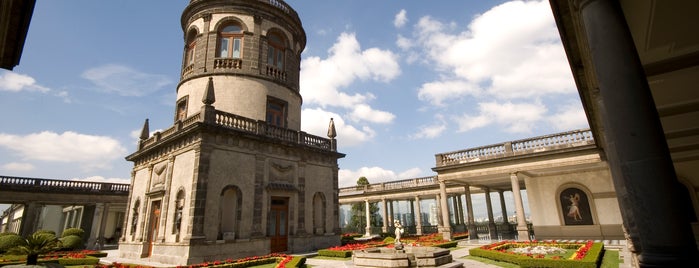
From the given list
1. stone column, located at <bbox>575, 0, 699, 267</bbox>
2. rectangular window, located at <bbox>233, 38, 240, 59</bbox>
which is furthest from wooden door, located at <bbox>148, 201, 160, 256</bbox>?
stone column, located at <bbox>575, 0, 699, 267</bbox>

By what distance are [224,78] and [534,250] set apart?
20.1 m

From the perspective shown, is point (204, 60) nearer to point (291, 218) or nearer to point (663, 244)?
point (291, 218)

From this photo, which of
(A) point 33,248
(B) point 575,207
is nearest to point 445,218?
(B) point 575,207

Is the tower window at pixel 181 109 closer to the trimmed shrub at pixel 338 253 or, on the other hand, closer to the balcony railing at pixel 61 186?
the trimmed shrub at pixel 338 253

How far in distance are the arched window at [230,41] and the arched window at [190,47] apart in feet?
7.28

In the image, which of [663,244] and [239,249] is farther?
[239,249]

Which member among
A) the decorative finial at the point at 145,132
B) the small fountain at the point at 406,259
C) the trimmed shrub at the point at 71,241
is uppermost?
the decorative finial at the point at 145,132

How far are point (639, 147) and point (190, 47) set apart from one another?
2559 cm

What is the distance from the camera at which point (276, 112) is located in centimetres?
2355

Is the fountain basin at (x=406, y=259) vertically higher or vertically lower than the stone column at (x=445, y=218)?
lower

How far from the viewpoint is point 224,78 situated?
2162 cm

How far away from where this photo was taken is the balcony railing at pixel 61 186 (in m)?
27.9

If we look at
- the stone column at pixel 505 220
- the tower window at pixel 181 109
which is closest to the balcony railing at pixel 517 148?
the stone column at pixel 505 220

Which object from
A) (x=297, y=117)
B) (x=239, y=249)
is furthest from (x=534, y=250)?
(x=297, y=117)
